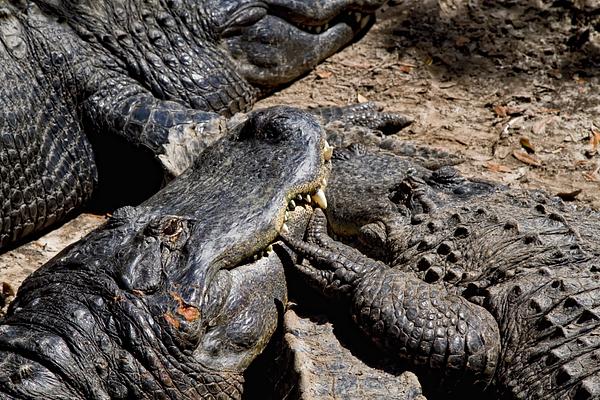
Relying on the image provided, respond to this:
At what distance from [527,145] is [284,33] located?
5.63ft

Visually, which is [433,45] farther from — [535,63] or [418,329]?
[418,329]

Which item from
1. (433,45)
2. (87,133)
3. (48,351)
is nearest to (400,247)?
(48,351)

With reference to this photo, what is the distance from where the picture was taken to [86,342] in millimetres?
3373

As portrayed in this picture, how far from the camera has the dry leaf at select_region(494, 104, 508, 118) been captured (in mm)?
5660

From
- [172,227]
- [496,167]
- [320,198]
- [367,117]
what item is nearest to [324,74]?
[367,117]

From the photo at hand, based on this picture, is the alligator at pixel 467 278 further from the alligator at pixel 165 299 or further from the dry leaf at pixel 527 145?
the dry leaf at pixel 527 145

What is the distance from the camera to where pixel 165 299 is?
3439mm

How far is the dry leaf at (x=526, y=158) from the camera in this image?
5234 mm

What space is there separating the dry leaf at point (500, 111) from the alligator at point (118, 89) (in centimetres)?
57

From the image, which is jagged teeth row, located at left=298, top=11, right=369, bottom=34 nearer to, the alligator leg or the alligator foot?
the alligator foot

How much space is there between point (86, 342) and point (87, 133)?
7.51ft

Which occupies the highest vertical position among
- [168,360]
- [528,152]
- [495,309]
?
[168,360]

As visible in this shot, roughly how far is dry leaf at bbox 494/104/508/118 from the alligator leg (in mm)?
2118

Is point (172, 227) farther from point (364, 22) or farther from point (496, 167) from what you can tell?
point (364, 22)
